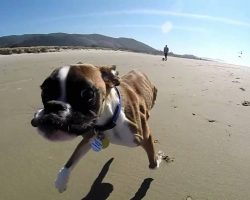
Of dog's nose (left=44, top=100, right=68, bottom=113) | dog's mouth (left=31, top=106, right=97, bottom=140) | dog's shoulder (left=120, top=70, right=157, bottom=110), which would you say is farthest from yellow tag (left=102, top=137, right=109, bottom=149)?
dog's nose (left=44, top=100, right=68, bottom=113)

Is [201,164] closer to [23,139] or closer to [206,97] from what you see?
[23,139]

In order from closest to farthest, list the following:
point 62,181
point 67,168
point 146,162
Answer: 1. point 62,181
2. point 67,168
3. point 146,162

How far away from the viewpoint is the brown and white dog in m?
2.80

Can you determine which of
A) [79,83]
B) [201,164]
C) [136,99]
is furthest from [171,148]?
[79,83]

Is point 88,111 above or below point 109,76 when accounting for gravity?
Answer: below

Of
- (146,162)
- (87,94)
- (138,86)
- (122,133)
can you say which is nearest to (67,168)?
(122,133)

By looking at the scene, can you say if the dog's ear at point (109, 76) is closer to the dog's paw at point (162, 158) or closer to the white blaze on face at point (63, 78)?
the white blaze on face at point (63, 78)

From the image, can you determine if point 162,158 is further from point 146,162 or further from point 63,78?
point 63,78

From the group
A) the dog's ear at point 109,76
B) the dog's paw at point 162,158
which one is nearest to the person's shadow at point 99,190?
the dog's paw at point 162,158

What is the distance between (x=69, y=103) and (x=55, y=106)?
13cm

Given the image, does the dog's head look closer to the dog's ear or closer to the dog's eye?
the dog's eye

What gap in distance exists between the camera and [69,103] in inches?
113

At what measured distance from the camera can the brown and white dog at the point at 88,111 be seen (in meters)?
2.80

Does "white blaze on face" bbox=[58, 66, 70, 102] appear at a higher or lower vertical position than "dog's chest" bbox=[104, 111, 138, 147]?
higher
